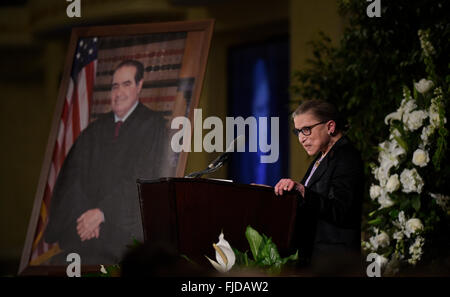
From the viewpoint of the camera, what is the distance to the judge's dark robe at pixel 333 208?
6.97ft

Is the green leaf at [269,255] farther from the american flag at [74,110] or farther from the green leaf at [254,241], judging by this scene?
the american flag at [74,110]

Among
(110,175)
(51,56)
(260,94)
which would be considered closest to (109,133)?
(110,175)

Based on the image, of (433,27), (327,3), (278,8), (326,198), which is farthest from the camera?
(278,8)

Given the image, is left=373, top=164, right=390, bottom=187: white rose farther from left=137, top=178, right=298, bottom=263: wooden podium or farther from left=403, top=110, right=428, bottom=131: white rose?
left=137, top=178, right=298, bottom=263: wooden podium

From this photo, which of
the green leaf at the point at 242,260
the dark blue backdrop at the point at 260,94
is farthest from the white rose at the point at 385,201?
the dark blue backdrop at the point at 260,94

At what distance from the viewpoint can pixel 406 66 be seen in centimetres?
387

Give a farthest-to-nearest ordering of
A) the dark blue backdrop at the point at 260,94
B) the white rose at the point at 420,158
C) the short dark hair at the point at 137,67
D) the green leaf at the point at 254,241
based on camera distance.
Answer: the dark blue backdrop at the point at 260,94
the short dark hair at the point at 137,67
the white rose at the point at 420,158
the green leaf at the point at 254,241

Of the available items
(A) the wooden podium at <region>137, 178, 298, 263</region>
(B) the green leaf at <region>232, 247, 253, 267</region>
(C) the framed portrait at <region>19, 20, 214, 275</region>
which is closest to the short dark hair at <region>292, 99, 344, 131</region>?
(A) the wooden podium at <region>137, 178, 298, 263</region>

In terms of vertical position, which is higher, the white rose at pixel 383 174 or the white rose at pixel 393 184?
the white rose at pixel 383 174

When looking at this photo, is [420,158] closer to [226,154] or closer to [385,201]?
[385,201]

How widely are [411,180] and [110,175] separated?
140 cm
